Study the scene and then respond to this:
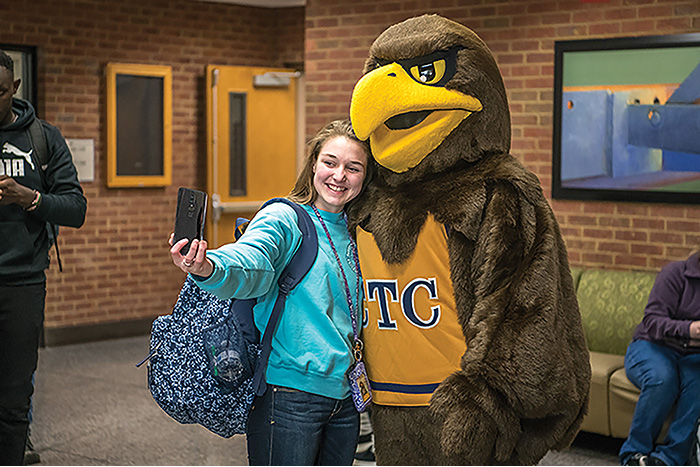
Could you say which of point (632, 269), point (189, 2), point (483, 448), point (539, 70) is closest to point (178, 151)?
point (189, 2)

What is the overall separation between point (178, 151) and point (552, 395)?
215 inches

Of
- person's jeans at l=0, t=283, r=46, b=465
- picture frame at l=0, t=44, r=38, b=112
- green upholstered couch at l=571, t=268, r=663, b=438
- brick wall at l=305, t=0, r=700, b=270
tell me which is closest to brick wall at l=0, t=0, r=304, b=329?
picture frame at l=0, t=44, r=38, b=112

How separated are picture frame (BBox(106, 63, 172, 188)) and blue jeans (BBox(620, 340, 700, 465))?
428 cm

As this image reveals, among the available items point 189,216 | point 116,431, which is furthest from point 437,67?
point 116,431

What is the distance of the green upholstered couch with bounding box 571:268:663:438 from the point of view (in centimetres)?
395

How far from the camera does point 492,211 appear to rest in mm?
1946

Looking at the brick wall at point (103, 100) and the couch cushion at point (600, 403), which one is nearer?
the couch cushion at point (600, 403)

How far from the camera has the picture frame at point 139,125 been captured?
21.2 feet

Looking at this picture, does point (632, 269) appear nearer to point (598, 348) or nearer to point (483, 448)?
point (598, 348)

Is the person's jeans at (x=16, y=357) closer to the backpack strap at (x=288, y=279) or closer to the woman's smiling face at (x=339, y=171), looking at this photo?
the backpack strap at (x=288, y=279)

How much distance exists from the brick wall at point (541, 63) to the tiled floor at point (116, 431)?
105 centimetres

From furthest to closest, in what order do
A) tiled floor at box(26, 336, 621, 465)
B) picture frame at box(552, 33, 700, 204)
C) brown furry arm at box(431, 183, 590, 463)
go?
1. picture frame at box(552, 33, 700, 204)
2. tiled floor at box(26, 336, 621, 465)
3. brown furry arm at box(431, 183, 590, 463)

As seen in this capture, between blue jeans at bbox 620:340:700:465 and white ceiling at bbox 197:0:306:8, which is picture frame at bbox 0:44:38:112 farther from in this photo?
blue jeans at bbox 620:340:700:465

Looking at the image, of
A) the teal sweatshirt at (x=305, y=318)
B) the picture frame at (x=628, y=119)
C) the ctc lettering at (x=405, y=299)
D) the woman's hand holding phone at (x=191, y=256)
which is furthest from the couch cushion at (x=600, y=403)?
the woman's hand holding phone at (x=191, y=256)
